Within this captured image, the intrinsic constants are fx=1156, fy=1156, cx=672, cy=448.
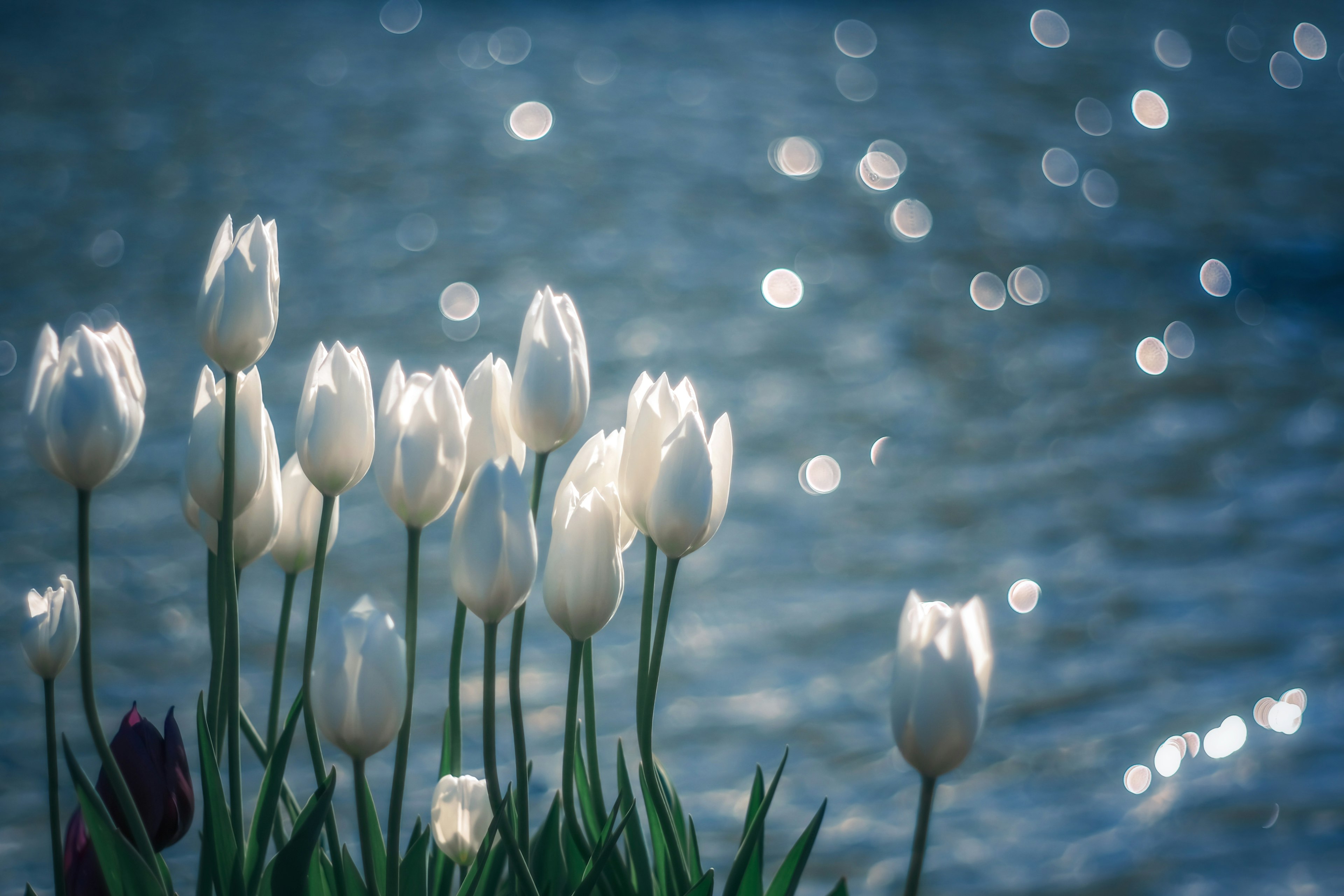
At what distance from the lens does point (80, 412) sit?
0.33 meters

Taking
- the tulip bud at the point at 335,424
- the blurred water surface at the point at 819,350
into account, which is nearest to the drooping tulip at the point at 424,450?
the tulip bud at the point at 335,424

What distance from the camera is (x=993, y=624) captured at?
1224mm

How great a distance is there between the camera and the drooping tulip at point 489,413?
40cm

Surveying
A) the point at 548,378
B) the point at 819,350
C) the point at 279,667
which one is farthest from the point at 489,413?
the point at 819,350

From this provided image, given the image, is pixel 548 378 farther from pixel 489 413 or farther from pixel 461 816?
pixel 461 816

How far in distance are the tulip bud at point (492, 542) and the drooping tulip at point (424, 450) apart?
1.0 inches

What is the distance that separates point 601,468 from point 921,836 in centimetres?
16

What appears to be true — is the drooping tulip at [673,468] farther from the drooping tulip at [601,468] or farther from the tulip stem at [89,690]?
the tulip stem at [89,690]

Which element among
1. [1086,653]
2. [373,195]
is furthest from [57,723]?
[373,195]

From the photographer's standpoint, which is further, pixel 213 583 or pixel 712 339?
pixel 712 339

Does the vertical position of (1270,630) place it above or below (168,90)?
below

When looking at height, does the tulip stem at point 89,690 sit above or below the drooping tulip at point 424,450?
below

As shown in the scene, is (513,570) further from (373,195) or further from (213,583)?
(373,195)

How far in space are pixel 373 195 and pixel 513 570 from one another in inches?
84.7
